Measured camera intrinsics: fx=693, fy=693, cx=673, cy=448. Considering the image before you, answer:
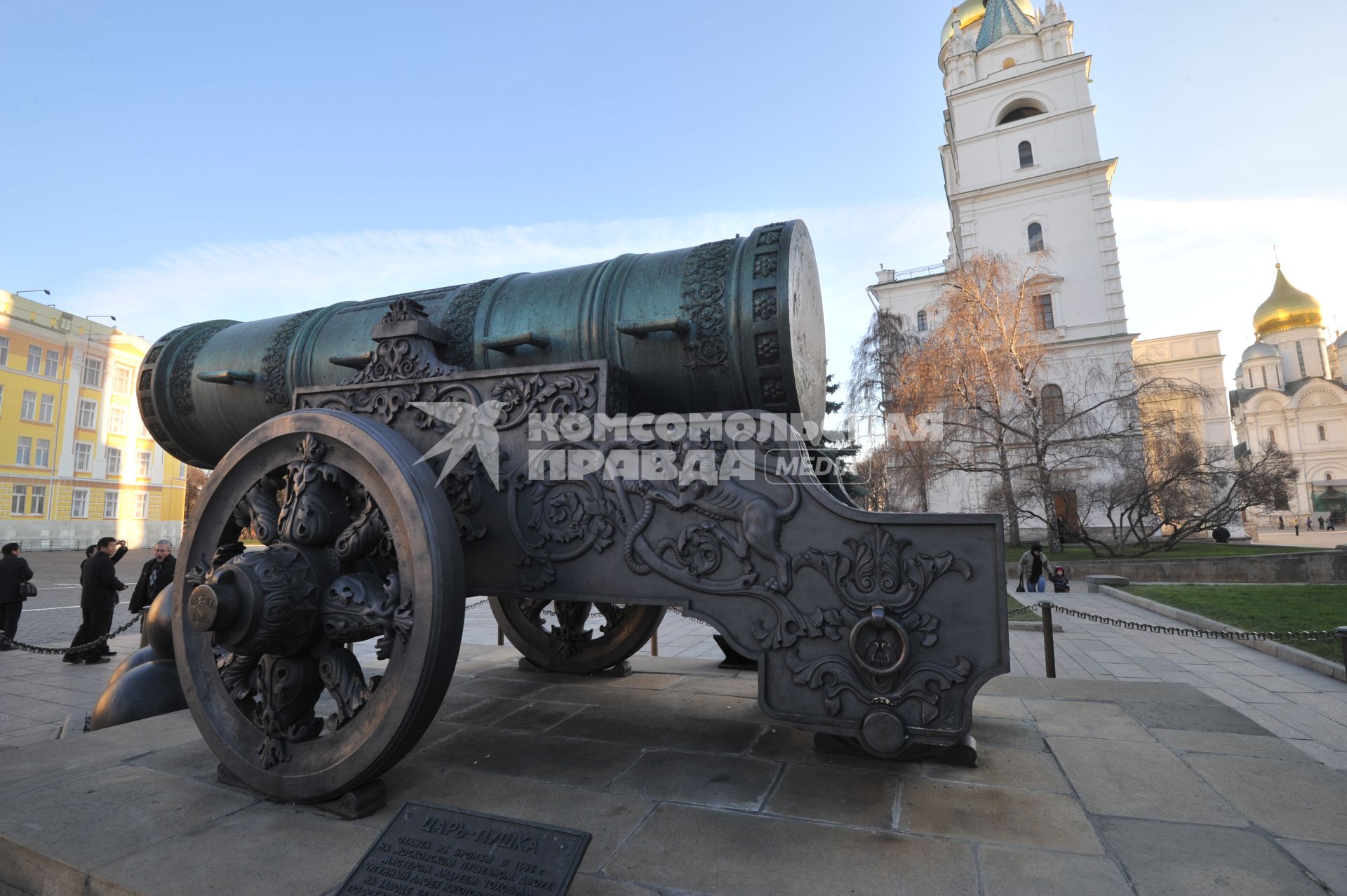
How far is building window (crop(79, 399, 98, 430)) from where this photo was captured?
112ft

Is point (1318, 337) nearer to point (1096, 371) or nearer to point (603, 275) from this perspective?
point (1096, 371)

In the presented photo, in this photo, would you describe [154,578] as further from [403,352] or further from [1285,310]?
[1285,310]

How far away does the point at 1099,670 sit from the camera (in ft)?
22.2

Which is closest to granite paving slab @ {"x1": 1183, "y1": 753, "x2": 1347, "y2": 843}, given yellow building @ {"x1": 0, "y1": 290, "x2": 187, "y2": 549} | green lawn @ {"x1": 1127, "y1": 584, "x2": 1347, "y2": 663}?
green lawn @ {"x1": 1127, "y1": 584, "x2": 1347, "y2": 663}

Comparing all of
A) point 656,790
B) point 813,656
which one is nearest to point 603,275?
point 813,656

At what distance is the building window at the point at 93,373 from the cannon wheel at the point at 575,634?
40830 millimetres

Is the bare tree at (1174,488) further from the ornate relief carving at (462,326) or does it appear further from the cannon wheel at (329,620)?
the cannon wheel at (329,620)

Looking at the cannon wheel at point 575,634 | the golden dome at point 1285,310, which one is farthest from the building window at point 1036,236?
the golden dome at point 1285,310

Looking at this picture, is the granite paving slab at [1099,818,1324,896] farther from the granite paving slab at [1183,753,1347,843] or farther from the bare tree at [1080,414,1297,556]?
the bare tree at [1080,414,1297,556]

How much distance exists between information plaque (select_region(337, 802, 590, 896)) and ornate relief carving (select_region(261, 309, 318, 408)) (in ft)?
8.51

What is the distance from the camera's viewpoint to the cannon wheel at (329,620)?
94.0 inches

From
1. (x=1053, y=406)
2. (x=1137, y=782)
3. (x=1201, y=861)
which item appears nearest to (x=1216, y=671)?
(x=1137, y=782)

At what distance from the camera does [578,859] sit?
6.03ft

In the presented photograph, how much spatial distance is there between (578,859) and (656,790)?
2.61ft
